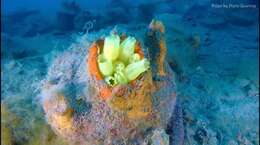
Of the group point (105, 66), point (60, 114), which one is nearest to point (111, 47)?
point (105, 66)

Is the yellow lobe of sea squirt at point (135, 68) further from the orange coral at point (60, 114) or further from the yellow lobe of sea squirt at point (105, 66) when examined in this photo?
the orange coral at point (60, 114)

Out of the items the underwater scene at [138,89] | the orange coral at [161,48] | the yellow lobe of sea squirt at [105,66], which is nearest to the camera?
the yellow lobe of sea squirt at [105,66]

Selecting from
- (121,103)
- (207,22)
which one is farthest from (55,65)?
(207,22)

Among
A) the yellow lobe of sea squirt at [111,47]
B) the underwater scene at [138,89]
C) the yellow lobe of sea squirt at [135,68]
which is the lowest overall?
the underwater scene at [138,89]

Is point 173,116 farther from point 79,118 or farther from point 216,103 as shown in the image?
point 216,103

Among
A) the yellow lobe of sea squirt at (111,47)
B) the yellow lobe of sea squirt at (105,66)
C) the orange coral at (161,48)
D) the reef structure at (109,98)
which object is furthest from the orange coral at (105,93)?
the orange coral at (161,48)

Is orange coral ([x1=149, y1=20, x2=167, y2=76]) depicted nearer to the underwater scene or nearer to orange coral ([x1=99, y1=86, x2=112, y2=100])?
the underwater scene

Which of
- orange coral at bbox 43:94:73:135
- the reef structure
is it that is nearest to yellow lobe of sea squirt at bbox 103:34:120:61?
the reef structure
